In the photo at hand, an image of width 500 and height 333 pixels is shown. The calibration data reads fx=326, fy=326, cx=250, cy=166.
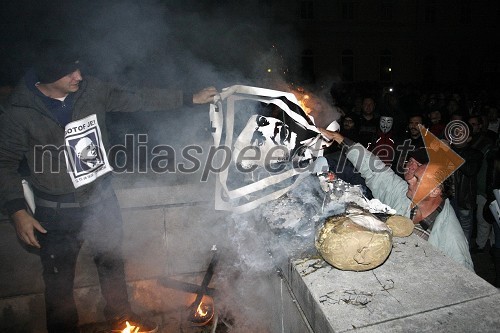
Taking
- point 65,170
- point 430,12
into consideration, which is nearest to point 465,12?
point 430,12

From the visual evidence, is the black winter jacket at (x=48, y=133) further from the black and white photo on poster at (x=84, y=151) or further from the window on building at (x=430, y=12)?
the window on building at (x=430, y=12)

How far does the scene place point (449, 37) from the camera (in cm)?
3328

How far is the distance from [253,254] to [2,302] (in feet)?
9.42

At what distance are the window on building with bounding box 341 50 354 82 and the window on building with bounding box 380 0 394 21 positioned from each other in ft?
15.2

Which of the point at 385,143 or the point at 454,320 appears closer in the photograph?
the point at 454,320

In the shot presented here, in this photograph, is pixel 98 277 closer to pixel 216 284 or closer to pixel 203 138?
pixel 216 284

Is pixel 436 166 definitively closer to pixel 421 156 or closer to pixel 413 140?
pixel 421 156

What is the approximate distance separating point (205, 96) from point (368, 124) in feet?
15.0

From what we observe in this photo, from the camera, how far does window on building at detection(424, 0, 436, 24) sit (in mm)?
32500

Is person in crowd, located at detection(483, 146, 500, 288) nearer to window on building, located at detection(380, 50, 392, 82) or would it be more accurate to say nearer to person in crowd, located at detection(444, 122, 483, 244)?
person in crowd, located at detection(444, 122, 483, 244)

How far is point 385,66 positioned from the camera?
3275 cm

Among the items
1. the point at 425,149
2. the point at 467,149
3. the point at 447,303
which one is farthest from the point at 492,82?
the point at 447,303

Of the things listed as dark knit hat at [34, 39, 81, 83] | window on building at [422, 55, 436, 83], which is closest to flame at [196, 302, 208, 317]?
dark knit hat at [34, 39, 81, 83]

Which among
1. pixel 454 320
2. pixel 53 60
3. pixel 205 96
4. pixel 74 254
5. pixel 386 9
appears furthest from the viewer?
pixel 386 9
